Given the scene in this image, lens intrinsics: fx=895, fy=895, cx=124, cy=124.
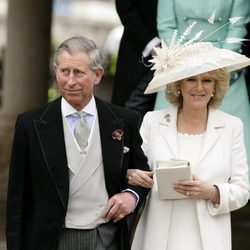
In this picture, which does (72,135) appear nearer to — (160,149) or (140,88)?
(160,149)

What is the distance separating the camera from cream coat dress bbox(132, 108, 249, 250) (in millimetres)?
4641

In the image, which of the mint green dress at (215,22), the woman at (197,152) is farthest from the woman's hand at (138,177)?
the mint green dress at (215,22)

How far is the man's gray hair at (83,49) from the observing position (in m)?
4.20

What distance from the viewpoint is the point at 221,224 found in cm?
470

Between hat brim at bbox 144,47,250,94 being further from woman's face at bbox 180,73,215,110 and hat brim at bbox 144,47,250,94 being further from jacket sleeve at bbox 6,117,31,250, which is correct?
jacket sleeve at bbox 6,117,31,250

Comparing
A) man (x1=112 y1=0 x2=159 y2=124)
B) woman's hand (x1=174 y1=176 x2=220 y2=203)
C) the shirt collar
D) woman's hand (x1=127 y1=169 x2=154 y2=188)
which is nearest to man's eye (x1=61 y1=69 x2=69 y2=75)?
the shirt collar

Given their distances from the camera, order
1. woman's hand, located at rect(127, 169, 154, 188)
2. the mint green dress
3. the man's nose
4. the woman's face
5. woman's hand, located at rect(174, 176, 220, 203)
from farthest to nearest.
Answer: the mint green dress → the woman's face → woman's hand, located at rect(174, 176, 220, 203) → woman's hand, located at rect(127, 169, 154, 188) → the man's nose

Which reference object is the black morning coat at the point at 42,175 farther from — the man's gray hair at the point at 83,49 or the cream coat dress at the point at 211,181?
the cream coat dress at the point at 211,181

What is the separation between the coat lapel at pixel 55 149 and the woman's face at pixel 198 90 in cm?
83

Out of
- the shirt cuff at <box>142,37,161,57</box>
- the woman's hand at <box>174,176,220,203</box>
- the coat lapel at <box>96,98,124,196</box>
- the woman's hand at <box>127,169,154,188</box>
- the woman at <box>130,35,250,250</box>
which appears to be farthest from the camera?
the shirt cuff at <box>142,37,161,57</box>

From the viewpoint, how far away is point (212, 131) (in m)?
4.76

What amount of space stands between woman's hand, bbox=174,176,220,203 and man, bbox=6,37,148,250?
334 mm

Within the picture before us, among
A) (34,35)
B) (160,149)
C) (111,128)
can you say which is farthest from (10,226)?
(34,35)

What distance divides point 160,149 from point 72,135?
0.68 metres
